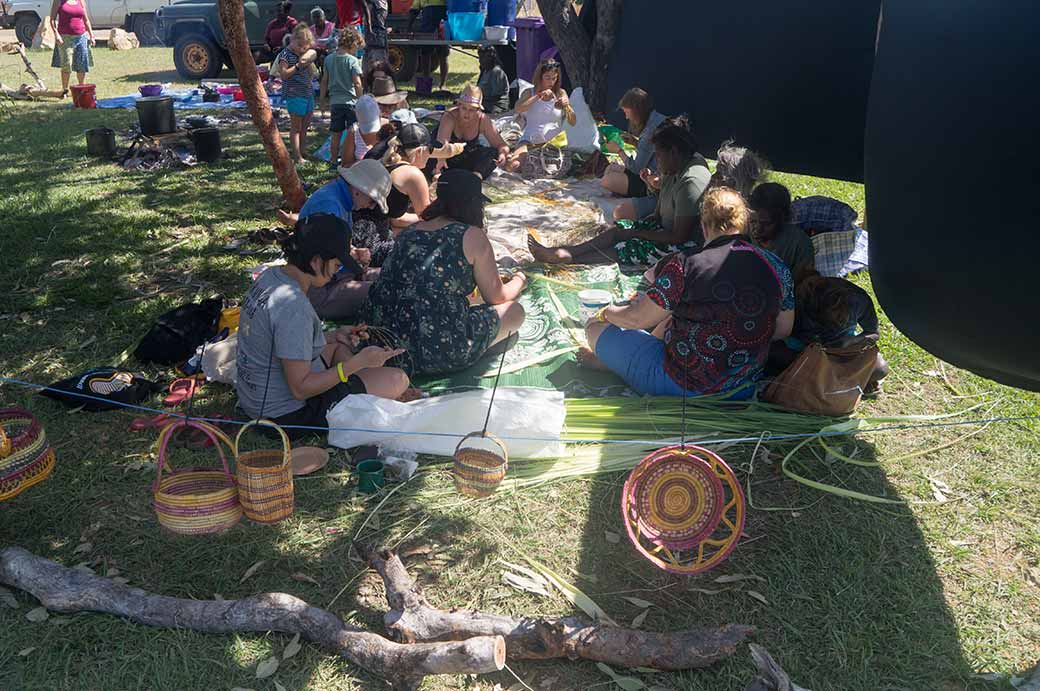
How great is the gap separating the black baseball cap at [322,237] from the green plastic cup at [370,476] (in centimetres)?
101

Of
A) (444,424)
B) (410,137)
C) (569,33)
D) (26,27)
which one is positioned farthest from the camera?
(26,27)

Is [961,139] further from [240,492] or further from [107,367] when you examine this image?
[107,367]

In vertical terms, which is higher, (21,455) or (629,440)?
(21,455)

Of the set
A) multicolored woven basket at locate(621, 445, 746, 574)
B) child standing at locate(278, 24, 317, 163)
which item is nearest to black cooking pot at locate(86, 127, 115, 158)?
child standing at locate(278, 24, 317, 163)

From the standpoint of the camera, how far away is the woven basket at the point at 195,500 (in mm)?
3354

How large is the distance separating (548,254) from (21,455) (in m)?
4.08

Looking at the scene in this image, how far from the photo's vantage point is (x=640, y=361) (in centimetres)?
467

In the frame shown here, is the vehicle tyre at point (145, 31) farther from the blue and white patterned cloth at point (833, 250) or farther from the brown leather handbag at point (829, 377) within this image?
the brown leather handbag at point (829, 377)

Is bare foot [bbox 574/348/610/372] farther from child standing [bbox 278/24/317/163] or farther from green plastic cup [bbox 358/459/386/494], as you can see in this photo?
child standing [bbox 278/24/317/163]

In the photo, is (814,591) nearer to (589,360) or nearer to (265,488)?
(589,360)

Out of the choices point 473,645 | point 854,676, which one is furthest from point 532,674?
point 854,676

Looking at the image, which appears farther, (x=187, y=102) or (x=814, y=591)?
(x=187, y=102)

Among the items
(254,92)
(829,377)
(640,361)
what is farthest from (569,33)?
(829,377)

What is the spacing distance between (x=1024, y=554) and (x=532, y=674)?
237cm
